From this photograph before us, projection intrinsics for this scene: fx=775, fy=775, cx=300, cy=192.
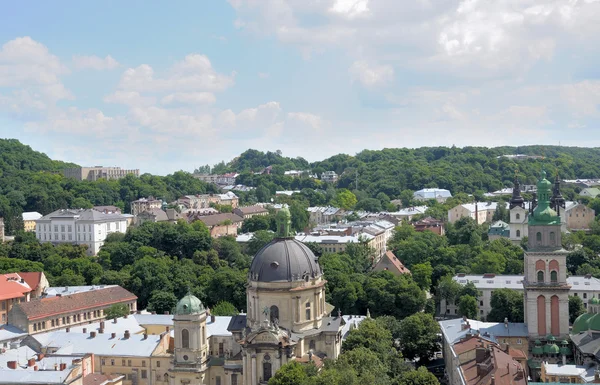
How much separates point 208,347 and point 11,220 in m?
87.2

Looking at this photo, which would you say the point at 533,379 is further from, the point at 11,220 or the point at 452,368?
the point at 11,220

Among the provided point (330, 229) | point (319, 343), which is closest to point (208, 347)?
point (319, 343)

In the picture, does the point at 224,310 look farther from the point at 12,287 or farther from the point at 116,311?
Answer: the point at 12,287

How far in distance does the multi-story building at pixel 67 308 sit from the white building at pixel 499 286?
36.4m

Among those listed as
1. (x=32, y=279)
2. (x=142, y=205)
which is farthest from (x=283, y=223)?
(x=142, y=205)

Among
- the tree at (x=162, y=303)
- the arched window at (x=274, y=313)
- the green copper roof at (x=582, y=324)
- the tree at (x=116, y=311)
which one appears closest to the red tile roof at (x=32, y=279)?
the tree at (x=116, y=311)

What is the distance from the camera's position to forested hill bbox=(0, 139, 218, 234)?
149 metres

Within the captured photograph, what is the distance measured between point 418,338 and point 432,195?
131350 millimetres

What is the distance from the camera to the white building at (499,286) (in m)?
82.3

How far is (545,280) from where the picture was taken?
212 ft

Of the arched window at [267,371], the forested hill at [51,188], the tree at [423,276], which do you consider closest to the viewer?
the arched window at [267,371]

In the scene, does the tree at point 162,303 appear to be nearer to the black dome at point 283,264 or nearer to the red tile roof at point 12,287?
the red tile roof at point 12,287

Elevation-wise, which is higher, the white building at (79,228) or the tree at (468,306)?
the white building at (79,228)

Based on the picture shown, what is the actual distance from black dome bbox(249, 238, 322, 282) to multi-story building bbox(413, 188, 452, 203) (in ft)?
449
